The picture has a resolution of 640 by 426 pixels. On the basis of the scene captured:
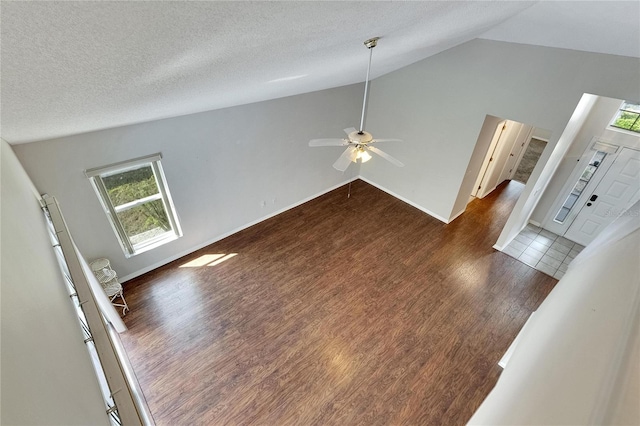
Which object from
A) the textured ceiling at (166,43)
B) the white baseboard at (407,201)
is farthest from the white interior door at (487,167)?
the textured ceiling at (166,43)

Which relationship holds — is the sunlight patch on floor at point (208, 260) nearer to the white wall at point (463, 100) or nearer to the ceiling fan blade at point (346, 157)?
the ceiling fan blade at point (346, 157)

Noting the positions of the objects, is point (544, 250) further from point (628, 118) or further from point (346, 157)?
point (346, 157)

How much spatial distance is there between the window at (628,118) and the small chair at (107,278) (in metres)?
7.69

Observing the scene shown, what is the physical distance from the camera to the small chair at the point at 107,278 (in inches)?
146

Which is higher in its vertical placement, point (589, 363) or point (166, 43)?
point (166, 43)

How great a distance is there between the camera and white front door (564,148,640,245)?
4.45 meters

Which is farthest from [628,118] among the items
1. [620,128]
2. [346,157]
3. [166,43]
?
[166,43]

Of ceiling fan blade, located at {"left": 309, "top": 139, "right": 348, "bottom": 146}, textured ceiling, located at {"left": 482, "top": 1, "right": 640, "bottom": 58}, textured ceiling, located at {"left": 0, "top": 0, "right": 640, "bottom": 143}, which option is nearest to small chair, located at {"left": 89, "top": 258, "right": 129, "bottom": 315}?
textured ceiling, located at {"left": 0, "top": 0, "right": 640, "bottom": 143}

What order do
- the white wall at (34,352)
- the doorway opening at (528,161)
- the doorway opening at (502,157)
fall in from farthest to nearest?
the doorway opening at (528,161), the doorway opening at (502,157), the white wall at (34,352)

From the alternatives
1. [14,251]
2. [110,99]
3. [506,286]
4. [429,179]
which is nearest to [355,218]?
[429,179]

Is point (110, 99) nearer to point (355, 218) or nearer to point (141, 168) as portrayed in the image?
point (141, 168)

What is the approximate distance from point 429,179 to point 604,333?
4.70 meters

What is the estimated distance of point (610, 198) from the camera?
4.79 m

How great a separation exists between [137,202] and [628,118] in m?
7.38
